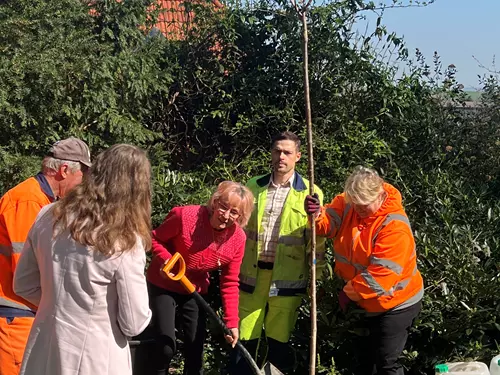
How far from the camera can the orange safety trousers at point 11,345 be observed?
10.6 feet

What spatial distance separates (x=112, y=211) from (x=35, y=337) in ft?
2.09

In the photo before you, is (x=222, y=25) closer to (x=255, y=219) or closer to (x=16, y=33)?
(x=16, y=33)

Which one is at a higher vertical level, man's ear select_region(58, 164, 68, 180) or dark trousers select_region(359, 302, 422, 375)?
man's ear select_region(58, 164, 68, 180)

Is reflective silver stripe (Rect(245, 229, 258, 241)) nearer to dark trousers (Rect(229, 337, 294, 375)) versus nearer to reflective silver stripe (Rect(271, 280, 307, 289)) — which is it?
reflective silver stripe (Rect(271, 280, 307, 289))

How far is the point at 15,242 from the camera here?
319cm

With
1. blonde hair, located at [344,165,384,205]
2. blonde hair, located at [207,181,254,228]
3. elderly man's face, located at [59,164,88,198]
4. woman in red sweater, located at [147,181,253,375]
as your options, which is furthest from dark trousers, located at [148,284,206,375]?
blonde hair, located at [344,165,384,205]

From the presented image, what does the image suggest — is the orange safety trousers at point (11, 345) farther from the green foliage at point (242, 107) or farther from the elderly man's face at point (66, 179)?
the green foliage at point (242, 107)

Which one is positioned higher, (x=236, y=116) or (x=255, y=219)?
(x=236, y=116)

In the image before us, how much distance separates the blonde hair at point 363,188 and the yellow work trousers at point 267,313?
0.73 metres

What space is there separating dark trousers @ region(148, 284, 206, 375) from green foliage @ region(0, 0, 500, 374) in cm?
39

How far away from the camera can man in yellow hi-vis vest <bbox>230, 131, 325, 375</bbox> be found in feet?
13.7

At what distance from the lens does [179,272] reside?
371cm

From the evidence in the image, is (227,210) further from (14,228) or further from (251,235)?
(14,228)

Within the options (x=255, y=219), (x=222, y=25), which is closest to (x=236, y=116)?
(x=222, y=25)
